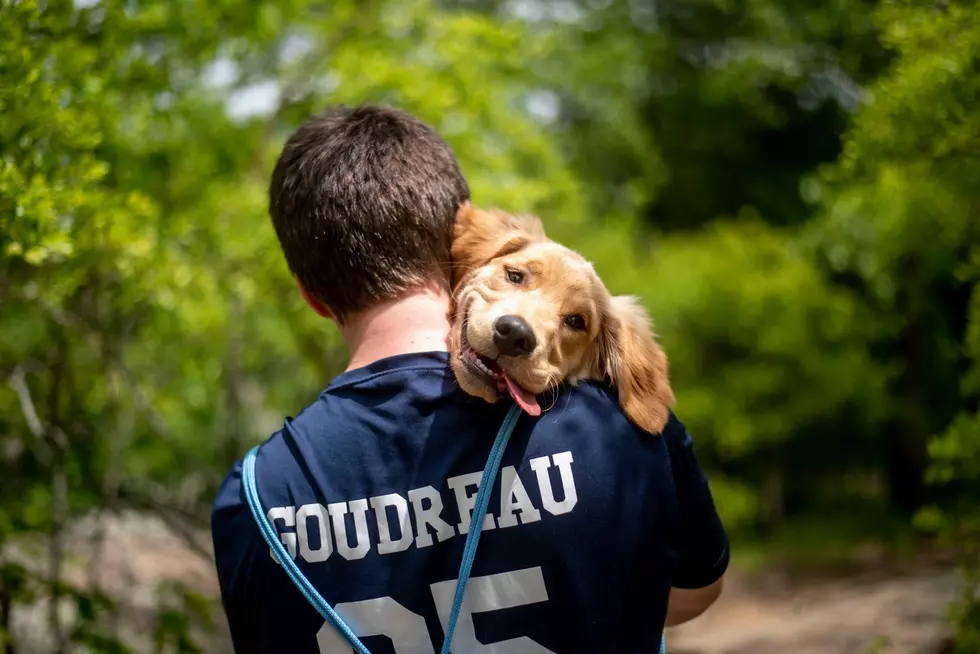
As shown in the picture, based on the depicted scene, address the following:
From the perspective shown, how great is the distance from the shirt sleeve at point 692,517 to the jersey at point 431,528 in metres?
0.11

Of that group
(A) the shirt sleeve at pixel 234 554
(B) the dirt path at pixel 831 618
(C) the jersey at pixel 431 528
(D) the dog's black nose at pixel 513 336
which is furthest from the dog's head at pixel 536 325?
(B) the dirt path at pixel 831 618

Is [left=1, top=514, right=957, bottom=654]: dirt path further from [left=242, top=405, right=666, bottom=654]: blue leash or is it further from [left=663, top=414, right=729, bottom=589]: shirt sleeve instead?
[left=663, top=414, right=729, bottom=589]: shirt sleeve

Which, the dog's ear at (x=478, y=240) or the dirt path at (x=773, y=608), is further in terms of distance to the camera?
the dirt path at (x=773, y=608)

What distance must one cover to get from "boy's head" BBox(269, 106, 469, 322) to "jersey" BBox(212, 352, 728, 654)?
0.97 feet

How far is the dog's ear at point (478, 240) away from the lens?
7.77 feet

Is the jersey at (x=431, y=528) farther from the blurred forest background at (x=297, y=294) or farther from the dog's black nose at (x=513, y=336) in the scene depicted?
the blurred forest background at (x=297, y=294)

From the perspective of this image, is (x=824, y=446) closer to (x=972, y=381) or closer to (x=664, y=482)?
(x=972, y=381)

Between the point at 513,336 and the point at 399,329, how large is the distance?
27cm

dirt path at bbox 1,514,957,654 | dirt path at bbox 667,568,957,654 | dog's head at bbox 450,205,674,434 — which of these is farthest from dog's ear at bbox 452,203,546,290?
dirt path at bbox 667,568,957,654

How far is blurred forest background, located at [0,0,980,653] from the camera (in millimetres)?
3465

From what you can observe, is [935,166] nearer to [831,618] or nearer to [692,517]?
[692,517]

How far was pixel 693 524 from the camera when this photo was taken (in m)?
2.06

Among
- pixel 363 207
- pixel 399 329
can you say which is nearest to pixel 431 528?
pixel 399 329

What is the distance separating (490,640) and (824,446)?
54.1 feet
